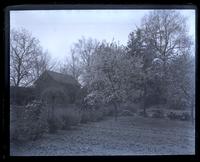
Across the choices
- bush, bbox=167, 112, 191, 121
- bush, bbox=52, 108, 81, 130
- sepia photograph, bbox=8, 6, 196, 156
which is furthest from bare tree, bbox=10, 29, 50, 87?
bush, bbox=167, 112, 191, 121

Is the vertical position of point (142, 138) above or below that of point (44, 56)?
below

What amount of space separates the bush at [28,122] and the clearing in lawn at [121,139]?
0.06 meters

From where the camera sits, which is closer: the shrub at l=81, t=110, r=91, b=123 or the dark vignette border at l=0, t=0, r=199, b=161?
the dark vignette border at l=0, t=0, r=199, b=161

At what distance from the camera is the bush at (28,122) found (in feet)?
7.63

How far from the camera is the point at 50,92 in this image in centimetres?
239

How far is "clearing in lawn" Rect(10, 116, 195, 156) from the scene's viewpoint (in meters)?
2.36

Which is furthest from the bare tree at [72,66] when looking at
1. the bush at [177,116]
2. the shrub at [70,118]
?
the bush at [177,116]

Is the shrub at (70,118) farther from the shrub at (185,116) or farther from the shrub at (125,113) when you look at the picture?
the shrub at (185,116)

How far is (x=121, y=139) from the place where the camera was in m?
2.40

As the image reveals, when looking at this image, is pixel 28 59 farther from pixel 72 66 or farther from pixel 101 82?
pixel 101 82

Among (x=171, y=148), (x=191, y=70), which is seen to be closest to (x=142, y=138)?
(x=171, y=148)

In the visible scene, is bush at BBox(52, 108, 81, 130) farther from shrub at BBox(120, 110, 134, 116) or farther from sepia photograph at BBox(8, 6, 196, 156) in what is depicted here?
shrub at BBox(120, 110, 134, 116)

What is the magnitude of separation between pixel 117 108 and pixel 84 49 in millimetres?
516
